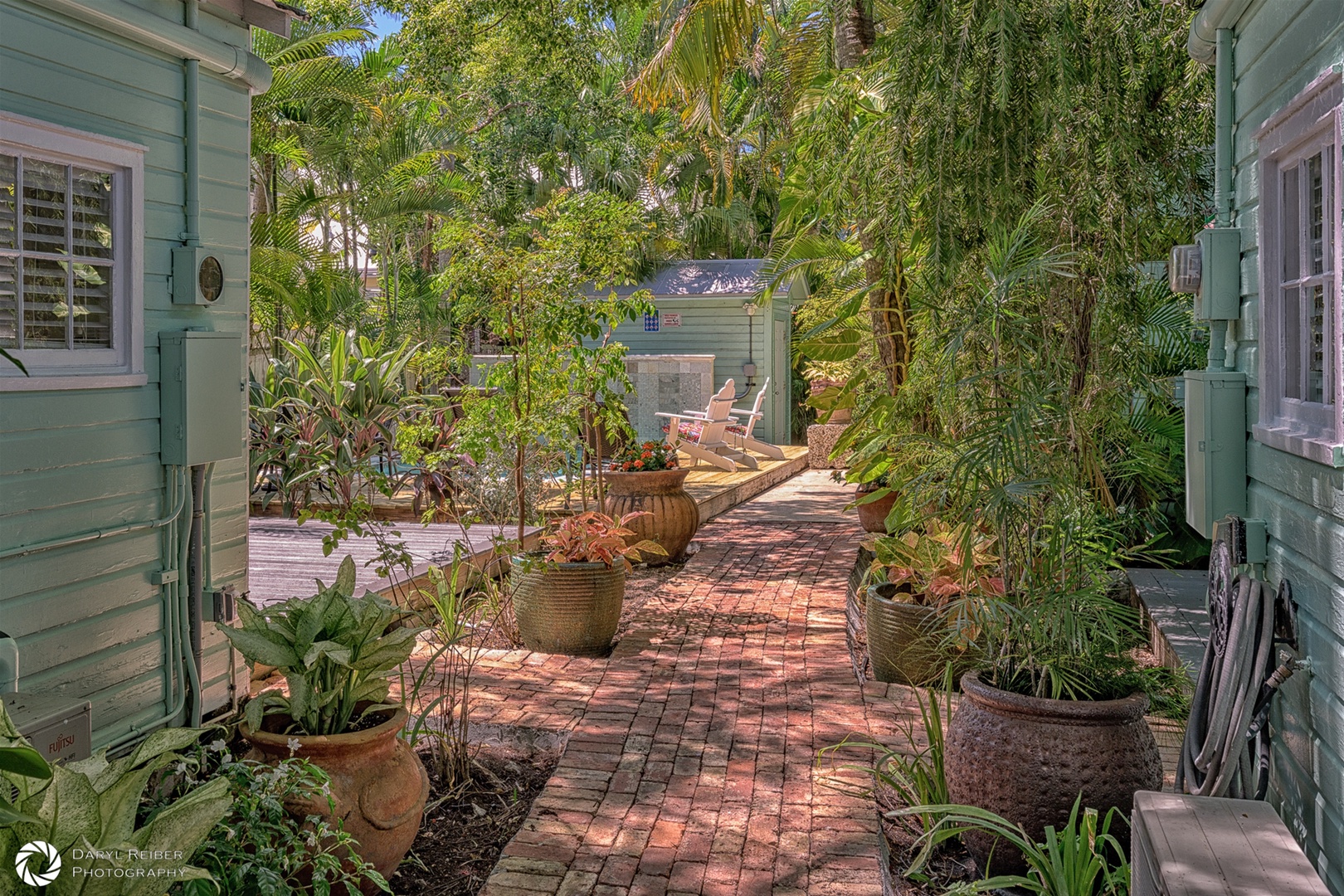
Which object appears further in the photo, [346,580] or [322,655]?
[346,580]

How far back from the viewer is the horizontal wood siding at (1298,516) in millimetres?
2754

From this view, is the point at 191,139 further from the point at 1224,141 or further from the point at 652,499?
the point at 652,499

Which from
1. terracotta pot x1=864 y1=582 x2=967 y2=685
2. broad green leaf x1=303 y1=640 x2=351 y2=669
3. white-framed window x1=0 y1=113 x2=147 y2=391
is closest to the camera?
broad green leaf x1=303 y1=640 x2=351 y2=669

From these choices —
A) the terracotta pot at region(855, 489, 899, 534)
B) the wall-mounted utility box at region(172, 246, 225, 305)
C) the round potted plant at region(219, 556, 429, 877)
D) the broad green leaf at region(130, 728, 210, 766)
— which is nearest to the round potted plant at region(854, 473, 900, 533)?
the terracotta pot at region(855, 489, 899, 534)

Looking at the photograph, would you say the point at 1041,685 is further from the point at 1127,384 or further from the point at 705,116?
the point at 705,116

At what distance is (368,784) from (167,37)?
2.73 meters

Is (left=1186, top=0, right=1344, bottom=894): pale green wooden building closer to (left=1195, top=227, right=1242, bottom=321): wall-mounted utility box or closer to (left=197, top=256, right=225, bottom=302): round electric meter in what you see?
(left=1195, top=227, right=1242, bottom=321): wall-mounted utility box

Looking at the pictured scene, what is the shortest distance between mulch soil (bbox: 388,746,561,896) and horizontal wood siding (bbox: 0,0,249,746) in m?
1.19

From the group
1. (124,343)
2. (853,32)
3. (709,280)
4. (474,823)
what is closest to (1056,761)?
(474,823)

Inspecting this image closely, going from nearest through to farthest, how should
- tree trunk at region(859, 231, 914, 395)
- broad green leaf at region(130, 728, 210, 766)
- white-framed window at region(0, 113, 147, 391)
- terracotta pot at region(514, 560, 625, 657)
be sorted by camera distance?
broad green leaf at region(130, 728, 210, 766)
white-framed window at region(0, 113, 147, 391)
terracotta pot at region(514, 560, 625, 657)
tree trunk at region(859, 231, 914, 395)

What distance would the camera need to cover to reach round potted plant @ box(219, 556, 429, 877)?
10.6ft

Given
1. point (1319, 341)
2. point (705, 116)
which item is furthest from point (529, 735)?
point (705, 116)

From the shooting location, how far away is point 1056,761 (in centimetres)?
325

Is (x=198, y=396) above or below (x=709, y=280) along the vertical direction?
below
